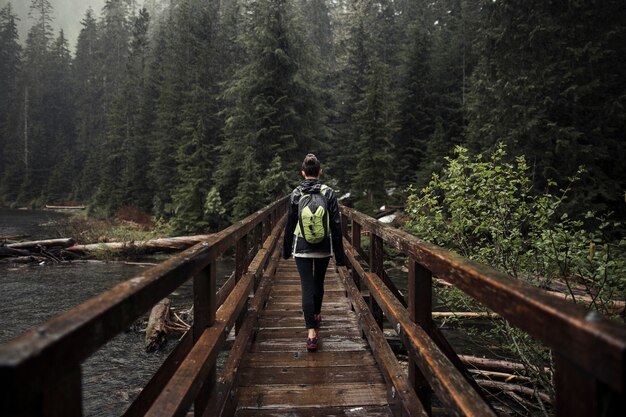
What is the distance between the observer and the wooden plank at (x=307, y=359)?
4.05 meters

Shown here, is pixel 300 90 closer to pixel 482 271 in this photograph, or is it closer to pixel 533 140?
pixel 533 140

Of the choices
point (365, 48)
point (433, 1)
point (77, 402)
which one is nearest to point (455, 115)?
point (365, 48)

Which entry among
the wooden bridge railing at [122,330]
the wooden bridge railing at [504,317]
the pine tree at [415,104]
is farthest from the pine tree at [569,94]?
the pine tree at [415,104]

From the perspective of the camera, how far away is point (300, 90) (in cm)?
2391

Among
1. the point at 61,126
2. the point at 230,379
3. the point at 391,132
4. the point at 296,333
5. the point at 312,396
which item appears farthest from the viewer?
the point at 61,126

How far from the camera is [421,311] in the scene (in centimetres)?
255

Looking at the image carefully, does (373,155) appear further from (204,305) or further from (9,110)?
(9,110)

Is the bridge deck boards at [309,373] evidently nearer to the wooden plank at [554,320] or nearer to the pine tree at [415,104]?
the wooden plank at [554,320]

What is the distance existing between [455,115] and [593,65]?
18.4 meters

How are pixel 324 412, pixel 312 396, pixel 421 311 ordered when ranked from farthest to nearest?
1. pixel 312 396
2. pixel 324 412
3. pixel 421 311

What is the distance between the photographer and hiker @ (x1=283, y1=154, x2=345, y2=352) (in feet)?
14.2

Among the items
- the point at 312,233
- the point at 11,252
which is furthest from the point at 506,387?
the point at 11,252

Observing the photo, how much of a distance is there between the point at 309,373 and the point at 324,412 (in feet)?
2.31

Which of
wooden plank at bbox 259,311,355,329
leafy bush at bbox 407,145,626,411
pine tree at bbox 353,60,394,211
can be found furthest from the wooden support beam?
pine tree at bbox 353,60,394,211
